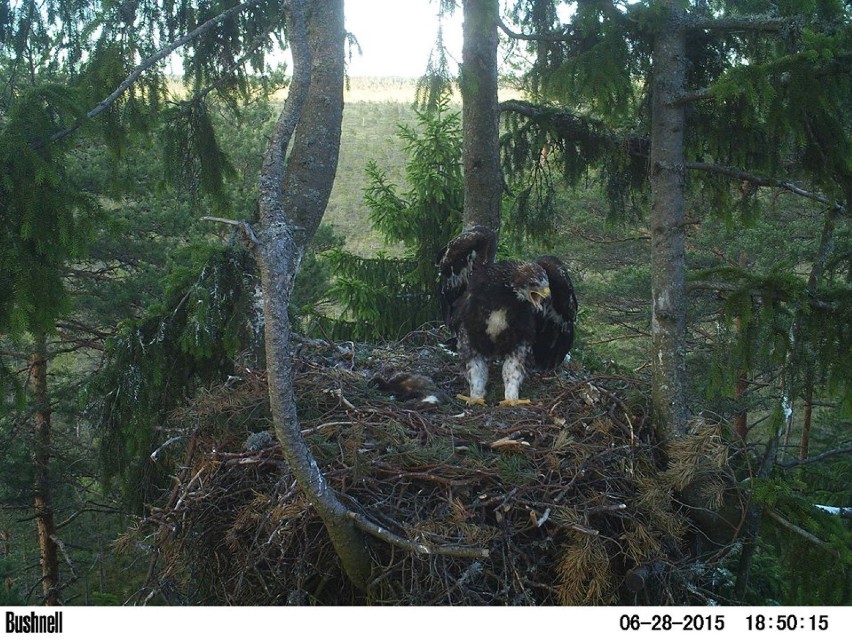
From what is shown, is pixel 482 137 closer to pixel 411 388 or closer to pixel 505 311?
pixel 505 311

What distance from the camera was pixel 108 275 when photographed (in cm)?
1320

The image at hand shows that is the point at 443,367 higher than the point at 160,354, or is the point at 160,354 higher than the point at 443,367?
the point at 160,354

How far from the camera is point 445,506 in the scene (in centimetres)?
429

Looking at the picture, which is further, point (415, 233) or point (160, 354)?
point (415, 233)

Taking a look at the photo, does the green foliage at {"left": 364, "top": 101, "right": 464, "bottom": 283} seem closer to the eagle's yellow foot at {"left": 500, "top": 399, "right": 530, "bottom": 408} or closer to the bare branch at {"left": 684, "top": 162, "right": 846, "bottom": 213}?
the eagle's yellow foot at {"left": 500, "top": 399, "right": 530, "bottom": 408}

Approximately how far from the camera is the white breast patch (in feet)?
20.6

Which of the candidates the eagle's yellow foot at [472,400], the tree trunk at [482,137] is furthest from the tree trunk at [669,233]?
the tree trunk at [482,137]

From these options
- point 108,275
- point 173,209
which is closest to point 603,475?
point 173,209

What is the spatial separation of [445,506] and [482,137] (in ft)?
14.4

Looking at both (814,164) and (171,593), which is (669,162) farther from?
(171,593)

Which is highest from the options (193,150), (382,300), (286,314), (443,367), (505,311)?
(193,150)

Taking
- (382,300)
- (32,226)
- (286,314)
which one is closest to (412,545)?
(286,314)

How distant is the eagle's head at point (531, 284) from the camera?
19.9 ft

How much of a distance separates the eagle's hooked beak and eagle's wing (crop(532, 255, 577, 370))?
35 centimetres
